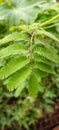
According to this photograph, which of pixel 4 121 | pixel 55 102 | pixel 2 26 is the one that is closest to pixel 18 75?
pixel 2 26

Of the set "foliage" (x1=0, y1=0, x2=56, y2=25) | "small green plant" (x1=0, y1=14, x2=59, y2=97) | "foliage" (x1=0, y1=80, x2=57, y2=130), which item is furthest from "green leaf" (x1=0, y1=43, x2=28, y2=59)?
"foliage" (x1=0, y1=80, x2=57, y2=130)

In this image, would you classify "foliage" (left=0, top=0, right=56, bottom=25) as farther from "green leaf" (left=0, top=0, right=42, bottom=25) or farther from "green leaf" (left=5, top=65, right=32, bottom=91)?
"green leaf" (left=5, top=65, right=32, bottom=91)

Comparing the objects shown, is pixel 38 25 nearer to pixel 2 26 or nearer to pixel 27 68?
pixel 27 68

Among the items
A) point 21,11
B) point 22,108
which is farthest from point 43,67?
point 22,108

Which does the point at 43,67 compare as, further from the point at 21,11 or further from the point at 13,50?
the point at 21,11

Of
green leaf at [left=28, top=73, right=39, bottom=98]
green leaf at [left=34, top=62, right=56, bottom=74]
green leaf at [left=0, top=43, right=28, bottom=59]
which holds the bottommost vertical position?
green leaf at [left=28, top=73, right=39, bottom=98]

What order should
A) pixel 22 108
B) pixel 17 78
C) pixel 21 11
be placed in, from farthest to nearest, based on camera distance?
pixel 22 108 → pixel 21 11 → pixel 17 78

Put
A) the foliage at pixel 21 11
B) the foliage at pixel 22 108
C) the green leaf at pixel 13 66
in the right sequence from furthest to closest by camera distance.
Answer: the foliage at pixel 22 108 < the foliage at pixel 21 11 < the green leaf at pixel 13 66

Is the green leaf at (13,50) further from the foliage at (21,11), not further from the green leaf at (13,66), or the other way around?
the foliage at (21,11)

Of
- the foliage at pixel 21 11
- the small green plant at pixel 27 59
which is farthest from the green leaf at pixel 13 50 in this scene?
the foliage at pixel 21 11
